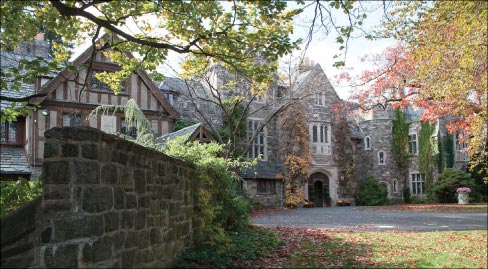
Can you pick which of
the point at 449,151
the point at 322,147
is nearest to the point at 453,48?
the point at 322,147

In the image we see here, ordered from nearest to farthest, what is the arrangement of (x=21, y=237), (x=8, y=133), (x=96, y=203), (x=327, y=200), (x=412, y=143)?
(x=21, y=237) < (x=96, y=203) < (x=8, y=133) < (x=327, y=200) < (x=412, y=143)

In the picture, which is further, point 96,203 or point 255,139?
point 255,139

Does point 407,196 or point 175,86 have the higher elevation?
point 175,86

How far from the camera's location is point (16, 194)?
444 centimetres

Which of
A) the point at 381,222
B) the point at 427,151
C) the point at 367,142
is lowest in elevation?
the point at 381,222

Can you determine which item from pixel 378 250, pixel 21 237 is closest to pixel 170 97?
pixel 378 250

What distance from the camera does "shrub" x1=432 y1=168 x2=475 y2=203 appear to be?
3176 cm

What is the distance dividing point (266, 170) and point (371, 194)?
9.55 m

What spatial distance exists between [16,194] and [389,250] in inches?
300

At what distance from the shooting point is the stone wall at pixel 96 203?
3555 mm

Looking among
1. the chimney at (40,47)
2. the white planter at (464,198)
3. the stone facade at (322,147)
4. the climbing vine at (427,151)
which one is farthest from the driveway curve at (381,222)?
the climbing vine at (427,151)

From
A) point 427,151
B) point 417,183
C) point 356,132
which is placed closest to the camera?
point 427,151

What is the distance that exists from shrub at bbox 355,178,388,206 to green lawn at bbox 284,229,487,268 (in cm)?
1994

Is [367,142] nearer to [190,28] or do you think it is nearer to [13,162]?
[13,162]
